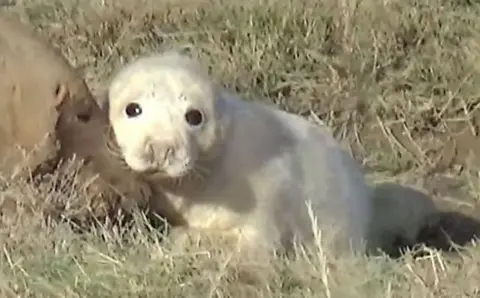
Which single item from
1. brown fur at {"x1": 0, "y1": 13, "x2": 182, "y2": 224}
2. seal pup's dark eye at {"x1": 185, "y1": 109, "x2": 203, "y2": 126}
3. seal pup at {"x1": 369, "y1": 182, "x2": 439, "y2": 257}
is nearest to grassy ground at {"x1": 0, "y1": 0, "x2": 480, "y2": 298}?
seal pup at {"x1": 369, "y1": 182, "x2": 439, "y2": 257}

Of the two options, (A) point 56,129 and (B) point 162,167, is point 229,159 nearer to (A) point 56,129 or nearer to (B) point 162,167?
(B) point 162,167

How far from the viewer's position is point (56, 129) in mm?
4035

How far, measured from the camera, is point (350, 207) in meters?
4.73

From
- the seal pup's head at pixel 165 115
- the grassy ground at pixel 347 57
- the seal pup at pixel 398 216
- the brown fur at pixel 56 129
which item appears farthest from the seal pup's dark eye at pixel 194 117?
the grassy ground at pixel 347 57

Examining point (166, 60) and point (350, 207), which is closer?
point (166, 60)

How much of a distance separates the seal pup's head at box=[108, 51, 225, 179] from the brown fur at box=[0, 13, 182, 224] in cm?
10

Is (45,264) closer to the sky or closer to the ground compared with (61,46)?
closer to the sky

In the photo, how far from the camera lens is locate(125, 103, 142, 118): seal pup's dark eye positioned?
3.98m

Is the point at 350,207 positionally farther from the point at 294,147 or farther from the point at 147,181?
the point at 147,181

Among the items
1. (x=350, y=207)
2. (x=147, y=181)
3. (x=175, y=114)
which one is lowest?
(x=350, y=207)

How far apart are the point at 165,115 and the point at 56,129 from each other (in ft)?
1.13

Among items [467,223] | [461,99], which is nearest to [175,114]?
[467,223]

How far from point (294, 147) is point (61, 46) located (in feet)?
7.69

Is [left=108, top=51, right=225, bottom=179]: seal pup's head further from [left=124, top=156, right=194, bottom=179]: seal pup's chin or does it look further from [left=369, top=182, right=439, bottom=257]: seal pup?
[left=369, top=182, right=439, bottom=257]: seal pup
